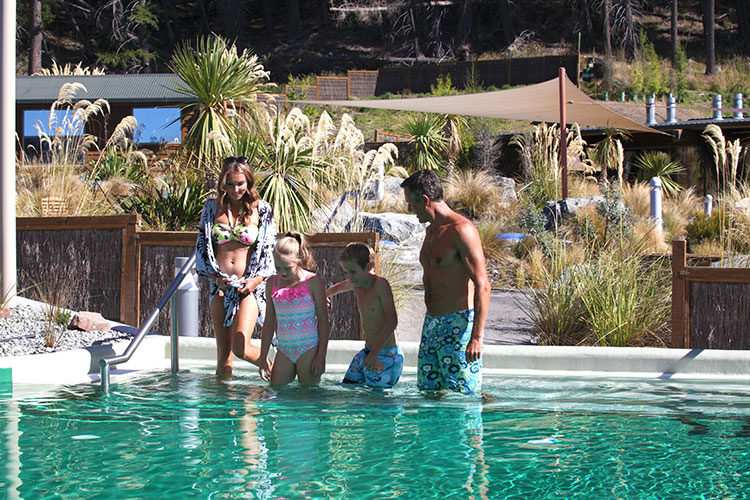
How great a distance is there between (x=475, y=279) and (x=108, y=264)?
4744mm

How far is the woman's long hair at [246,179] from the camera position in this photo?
5.64 metres

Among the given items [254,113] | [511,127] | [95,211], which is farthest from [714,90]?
[95,211]

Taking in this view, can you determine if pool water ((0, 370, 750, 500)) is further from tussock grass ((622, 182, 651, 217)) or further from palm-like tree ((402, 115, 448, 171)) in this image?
palm-like tree ((402, 115, 448, 171))

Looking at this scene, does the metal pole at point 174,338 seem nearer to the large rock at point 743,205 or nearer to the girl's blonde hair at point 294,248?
the girl's blonde hair at point 294,248

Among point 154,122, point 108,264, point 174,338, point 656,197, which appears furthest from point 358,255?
point 154,122

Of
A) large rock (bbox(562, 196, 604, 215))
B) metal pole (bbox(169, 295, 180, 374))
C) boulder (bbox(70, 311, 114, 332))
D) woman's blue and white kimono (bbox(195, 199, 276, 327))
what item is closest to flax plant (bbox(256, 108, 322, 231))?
boulder (bbox(70, 311, 114, 332))

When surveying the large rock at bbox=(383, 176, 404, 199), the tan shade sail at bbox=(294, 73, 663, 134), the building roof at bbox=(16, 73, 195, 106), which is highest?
the building roof at bbox=(16, 73, 195, 106)

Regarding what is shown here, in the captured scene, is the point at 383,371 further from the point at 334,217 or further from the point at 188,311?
the point at 334,217

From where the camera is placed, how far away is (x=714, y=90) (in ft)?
126

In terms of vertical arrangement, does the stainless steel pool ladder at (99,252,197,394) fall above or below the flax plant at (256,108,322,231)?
below

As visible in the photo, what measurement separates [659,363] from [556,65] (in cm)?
3672

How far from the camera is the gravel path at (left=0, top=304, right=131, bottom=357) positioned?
264 inches

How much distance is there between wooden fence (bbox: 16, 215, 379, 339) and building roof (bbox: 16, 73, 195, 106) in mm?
18896

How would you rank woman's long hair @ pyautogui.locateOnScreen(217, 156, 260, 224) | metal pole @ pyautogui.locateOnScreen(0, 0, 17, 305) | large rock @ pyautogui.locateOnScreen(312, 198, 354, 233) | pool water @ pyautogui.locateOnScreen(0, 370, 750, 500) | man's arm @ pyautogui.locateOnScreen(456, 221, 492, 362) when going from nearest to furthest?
pool water @ pyautogui.locateOnScreen(0, 370, 750, 500)
man's arm @ pyautogui.locateOnScreen(456, 221, 492, 362)
woman's long hair @ pyautogui.locateOnScreen(217, 156, 260, 224)
metal pole @ pyautogui.locateOnScreen(0, 0, 17, 305)
large rock @ pyautogui.locateOnScreen(312, 198, 354, 233)
